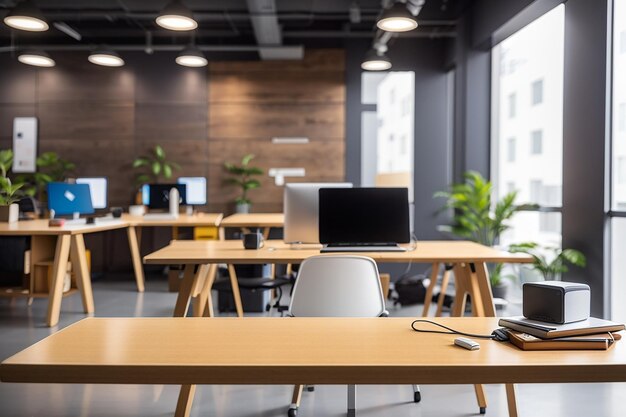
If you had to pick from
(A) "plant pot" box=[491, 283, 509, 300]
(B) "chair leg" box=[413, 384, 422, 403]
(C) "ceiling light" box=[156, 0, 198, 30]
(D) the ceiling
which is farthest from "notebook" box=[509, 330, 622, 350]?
(D) the ceiling

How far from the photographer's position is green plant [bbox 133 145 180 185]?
7.46 meters

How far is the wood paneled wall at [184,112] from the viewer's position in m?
7.69

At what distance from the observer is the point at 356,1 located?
6445mm

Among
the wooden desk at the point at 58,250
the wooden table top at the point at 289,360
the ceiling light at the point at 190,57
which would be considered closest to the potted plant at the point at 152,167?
the ceiling light at the point at 190,57

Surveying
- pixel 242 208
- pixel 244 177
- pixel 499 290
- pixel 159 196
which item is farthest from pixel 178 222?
pixel 499 290

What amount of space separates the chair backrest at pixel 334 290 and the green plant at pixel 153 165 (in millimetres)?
5400

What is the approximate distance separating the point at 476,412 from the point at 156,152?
19.9ft

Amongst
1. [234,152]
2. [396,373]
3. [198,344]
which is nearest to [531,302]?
[396,373]

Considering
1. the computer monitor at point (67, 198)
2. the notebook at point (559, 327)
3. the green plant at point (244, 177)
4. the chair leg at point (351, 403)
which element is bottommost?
the chair leg at point (351, 403)

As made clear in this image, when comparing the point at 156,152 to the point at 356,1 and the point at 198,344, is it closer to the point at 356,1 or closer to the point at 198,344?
the point at 356,1

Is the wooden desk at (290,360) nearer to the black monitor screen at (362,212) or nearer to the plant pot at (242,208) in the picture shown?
the black monitor screen at (362,212)

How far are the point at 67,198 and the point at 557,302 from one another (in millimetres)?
5263

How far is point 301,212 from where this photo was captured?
3.52 m

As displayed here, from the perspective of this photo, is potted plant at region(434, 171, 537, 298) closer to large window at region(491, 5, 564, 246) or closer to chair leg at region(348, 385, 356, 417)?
large window at region(491, 5, 564, 246)
